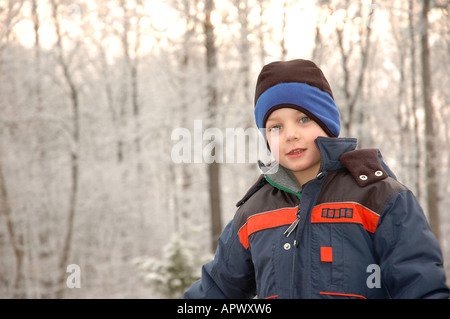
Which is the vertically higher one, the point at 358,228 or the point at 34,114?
the point at 34,114

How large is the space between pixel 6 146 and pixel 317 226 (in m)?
13.0

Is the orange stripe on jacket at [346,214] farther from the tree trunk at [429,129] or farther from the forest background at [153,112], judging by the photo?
the tree trunk at [429,129]

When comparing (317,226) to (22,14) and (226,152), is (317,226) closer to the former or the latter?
(226,152)

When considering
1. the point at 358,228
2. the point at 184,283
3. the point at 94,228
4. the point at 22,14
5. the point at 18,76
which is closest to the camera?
the point at 358,228

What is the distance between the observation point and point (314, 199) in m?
1.44

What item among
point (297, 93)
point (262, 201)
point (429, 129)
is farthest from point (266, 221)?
point (429, 129)

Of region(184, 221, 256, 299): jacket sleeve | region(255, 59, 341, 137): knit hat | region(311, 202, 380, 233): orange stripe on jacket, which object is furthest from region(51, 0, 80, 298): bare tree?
region(311, 202, 380, 233): orange stripe on jacket

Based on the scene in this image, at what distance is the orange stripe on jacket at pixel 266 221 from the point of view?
1494 mm

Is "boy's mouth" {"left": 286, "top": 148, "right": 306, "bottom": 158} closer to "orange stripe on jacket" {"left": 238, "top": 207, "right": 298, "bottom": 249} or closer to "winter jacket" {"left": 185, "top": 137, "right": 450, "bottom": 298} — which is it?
"winter jacket" {"left": 185, "top": 137, "right": 450, "bottom": 298}

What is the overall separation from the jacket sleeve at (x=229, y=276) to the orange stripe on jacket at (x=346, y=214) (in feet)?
1.24

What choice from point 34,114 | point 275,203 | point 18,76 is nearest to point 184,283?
point 275,203

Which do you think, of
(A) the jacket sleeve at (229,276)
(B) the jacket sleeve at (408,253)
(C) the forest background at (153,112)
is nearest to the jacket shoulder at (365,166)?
(B) the jacket sleeve at (408,253)

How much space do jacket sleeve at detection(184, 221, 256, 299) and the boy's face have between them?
39 centimetres

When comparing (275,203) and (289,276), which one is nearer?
(289,276)
